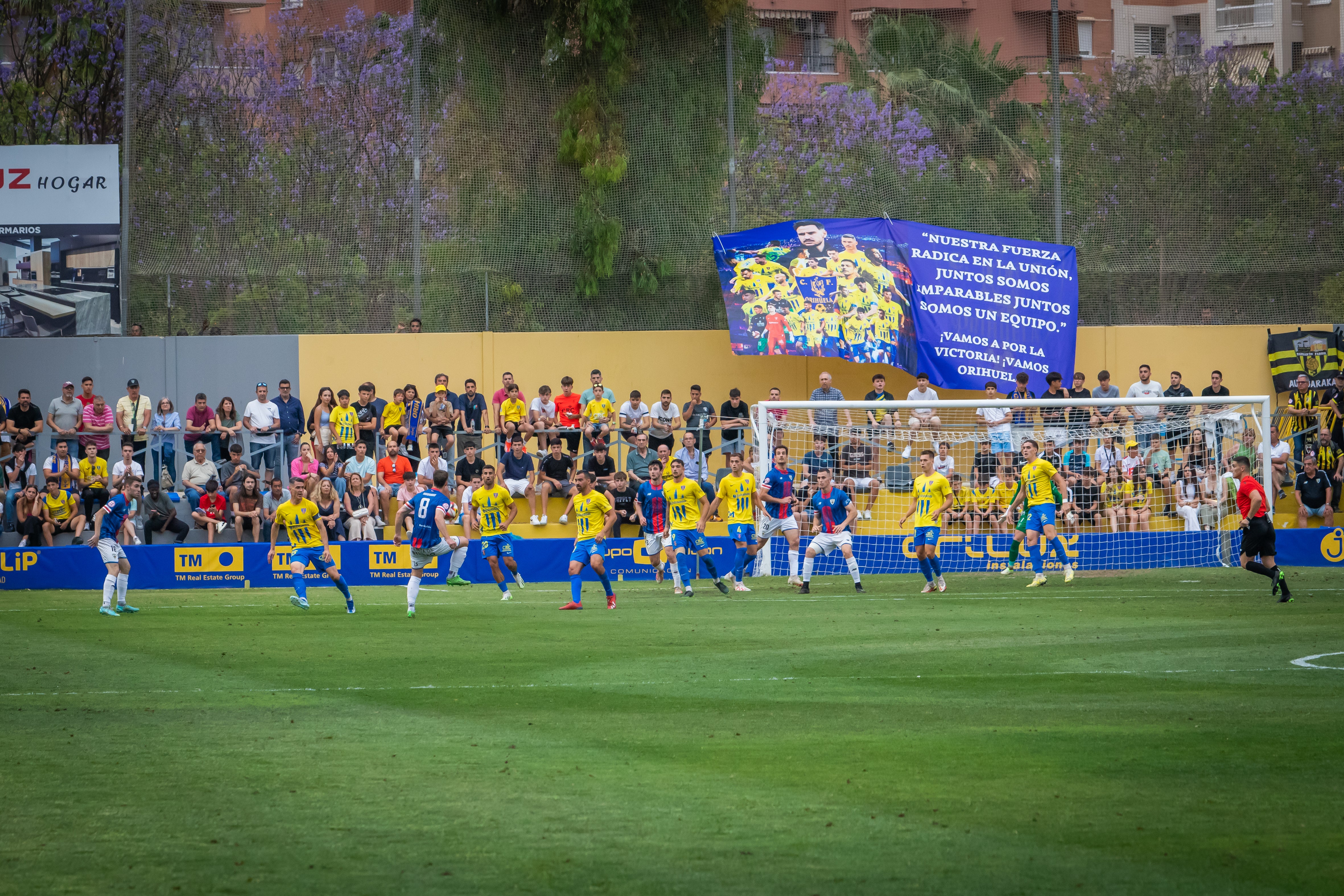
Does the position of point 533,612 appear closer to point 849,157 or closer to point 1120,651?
point 1120,651

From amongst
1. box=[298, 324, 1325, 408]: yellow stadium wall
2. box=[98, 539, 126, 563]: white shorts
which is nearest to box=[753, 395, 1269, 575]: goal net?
box=[298, 324, 1325, 408]: yellow stadium wall

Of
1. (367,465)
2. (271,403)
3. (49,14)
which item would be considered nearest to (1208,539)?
(367,465)

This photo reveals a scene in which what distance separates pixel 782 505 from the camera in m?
21.0

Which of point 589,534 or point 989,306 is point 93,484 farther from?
point 989,306

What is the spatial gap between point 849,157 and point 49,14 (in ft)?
58.1

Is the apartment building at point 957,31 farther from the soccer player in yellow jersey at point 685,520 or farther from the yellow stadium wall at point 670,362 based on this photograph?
the soccer player in yellow jersey at point 685,520

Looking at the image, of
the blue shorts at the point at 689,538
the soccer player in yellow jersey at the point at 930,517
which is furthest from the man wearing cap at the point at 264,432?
the soccer player in yellow jersey at the point at 930,517

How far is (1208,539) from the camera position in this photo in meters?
22.7

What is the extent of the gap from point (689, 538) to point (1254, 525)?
7.39m

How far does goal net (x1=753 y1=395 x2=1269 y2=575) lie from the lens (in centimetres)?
2275

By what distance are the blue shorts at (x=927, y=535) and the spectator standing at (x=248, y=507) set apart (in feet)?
33.5

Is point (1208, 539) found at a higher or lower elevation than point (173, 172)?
lower

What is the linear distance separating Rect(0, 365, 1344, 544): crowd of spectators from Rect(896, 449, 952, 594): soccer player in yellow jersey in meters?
2.53

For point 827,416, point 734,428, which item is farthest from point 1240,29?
point 734,428
